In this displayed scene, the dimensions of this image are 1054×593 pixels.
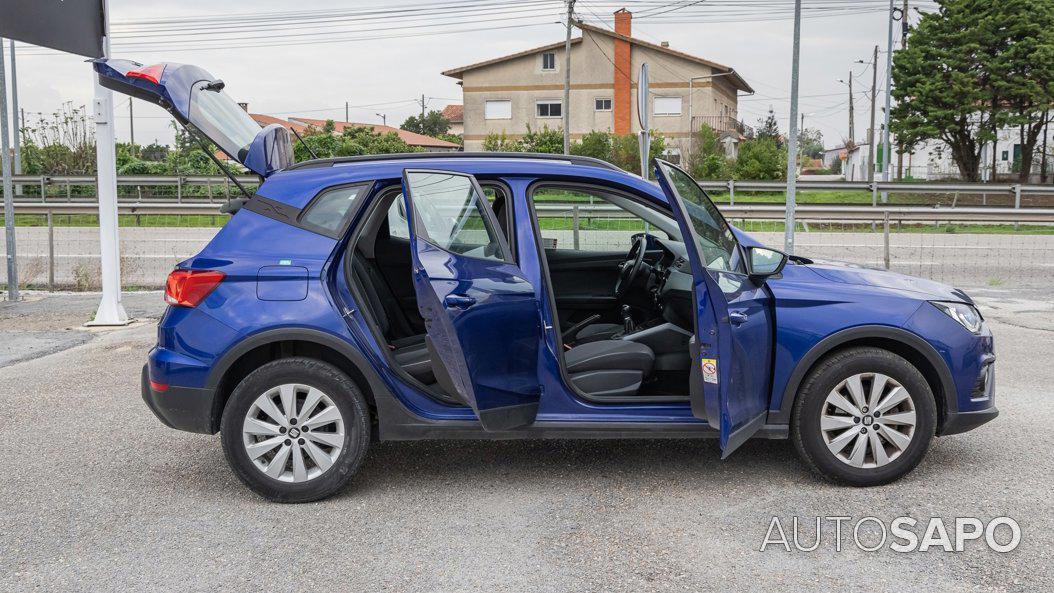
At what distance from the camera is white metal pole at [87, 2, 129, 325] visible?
382 inches

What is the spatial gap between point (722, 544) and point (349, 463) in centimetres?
182

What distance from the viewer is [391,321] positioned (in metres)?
5.13

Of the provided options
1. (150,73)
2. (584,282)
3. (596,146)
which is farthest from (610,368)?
(596,146)

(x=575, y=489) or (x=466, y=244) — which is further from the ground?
(x=466, y=244)

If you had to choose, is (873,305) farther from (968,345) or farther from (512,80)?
(512,80)

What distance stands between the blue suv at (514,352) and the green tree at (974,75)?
1379 inches

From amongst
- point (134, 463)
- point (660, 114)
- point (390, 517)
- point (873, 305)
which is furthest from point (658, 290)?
point (660, 114)

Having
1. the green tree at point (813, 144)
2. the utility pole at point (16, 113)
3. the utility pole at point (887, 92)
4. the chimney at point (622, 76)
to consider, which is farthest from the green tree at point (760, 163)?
the green tree at point (813, 144)

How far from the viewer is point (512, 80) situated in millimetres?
52500

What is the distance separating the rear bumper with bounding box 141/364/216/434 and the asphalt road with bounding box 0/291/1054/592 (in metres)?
0.42

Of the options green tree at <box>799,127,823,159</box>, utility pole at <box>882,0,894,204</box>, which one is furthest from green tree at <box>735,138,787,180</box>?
green tree at <box>799,127,823,159</box>

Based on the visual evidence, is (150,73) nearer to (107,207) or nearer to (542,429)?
(542,429)

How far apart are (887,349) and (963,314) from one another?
0.45 meters

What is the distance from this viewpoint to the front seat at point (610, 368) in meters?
4.50
